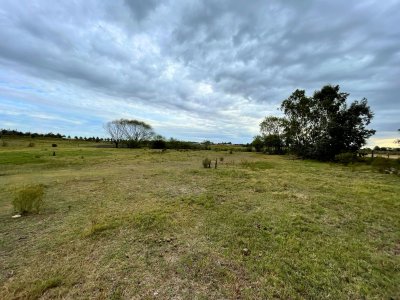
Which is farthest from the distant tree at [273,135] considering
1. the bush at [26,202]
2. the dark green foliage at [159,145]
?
the bush at [26,202]

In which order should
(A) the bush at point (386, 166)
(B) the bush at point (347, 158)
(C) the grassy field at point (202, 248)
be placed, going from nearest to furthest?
(C) the grassy field at point (202, 248) < (A) the bush at point (386, 166) < (B) the bush at point (347, 158)

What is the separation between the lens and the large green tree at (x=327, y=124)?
27859 mm

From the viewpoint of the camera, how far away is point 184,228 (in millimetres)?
5559

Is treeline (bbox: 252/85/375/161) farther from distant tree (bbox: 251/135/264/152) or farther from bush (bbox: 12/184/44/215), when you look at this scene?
bush (bbox: 12/184/44/215)

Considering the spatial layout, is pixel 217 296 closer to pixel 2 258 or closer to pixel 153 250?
pixel 153 250

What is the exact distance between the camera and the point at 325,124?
30031 mm

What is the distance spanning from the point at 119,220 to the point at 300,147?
34.4 meters

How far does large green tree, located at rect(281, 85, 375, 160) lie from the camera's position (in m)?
27.9

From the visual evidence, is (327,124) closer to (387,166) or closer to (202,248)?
(387,166)

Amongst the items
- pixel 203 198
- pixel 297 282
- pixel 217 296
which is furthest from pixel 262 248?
pixel 203 198

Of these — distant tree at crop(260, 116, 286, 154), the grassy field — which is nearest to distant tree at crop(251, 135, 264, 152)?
distant tree at crop(260, 116, 286, 154)

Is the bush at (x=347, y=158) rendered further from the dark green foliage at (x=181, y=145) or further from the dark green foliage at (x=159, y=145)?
the dark green foliage at (x=159, y=145)

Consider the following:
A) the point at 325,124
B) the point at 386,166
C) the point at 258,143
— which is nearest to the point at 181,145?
the point at 258,143

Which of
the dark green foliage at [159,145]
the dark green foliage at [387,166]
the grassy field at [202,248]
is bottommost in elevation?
the grassy field at [202,248]
